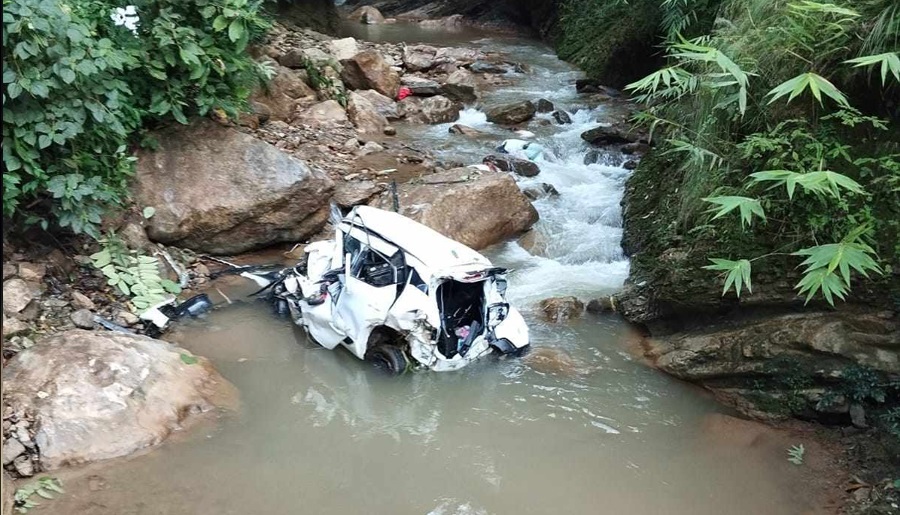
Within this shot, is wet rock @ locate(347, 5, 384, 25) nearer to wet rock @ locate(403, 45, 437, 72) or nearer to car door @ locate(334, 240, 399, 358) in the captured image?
wet rock @ locate(403, 45, 437, 72)

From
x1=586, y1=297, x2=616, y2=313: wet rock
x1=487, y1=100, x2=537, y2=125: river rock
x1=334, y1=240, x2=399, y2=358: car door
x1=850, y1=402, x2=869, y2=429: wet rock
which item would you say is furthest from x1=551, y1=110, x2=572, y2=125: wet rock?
x1=850, y1=402, x2=869, y2=429: wet rock

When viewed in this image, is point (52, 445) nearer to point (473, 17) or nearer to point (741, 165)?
point (741, 165)

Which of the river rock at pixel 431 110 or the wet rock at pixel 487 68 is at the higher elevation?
the wet rock at pixel 487 68

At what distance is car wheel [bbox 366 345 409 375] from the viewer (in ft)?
20.0

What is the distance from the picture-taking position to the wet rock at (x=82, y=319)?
19.8 feet

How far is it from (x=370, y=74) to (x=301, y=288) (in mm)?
7829

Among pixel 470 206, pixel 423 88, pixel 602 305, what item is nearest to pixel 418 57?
pixel 423 88

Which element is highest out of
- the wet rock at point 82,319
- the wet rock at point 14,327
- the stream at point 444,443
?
the wet rock at point 14,327

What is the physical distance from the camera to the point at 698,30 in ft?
34.5

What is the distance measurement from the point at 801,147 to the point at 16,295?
21.3ft

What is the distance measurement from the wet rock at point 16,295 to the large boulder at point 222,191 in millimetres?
1547

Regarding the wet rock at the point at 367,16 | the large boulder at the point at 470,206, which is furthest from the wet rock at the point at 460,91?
the wet rock at the point at 367,16

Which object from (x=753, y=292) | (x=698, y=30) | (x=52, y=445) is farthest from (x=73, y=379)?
(x=698, y=30)

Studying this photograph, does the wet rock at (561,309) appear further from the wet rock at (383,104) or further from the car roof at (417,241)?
the wet rock at (383,104)
